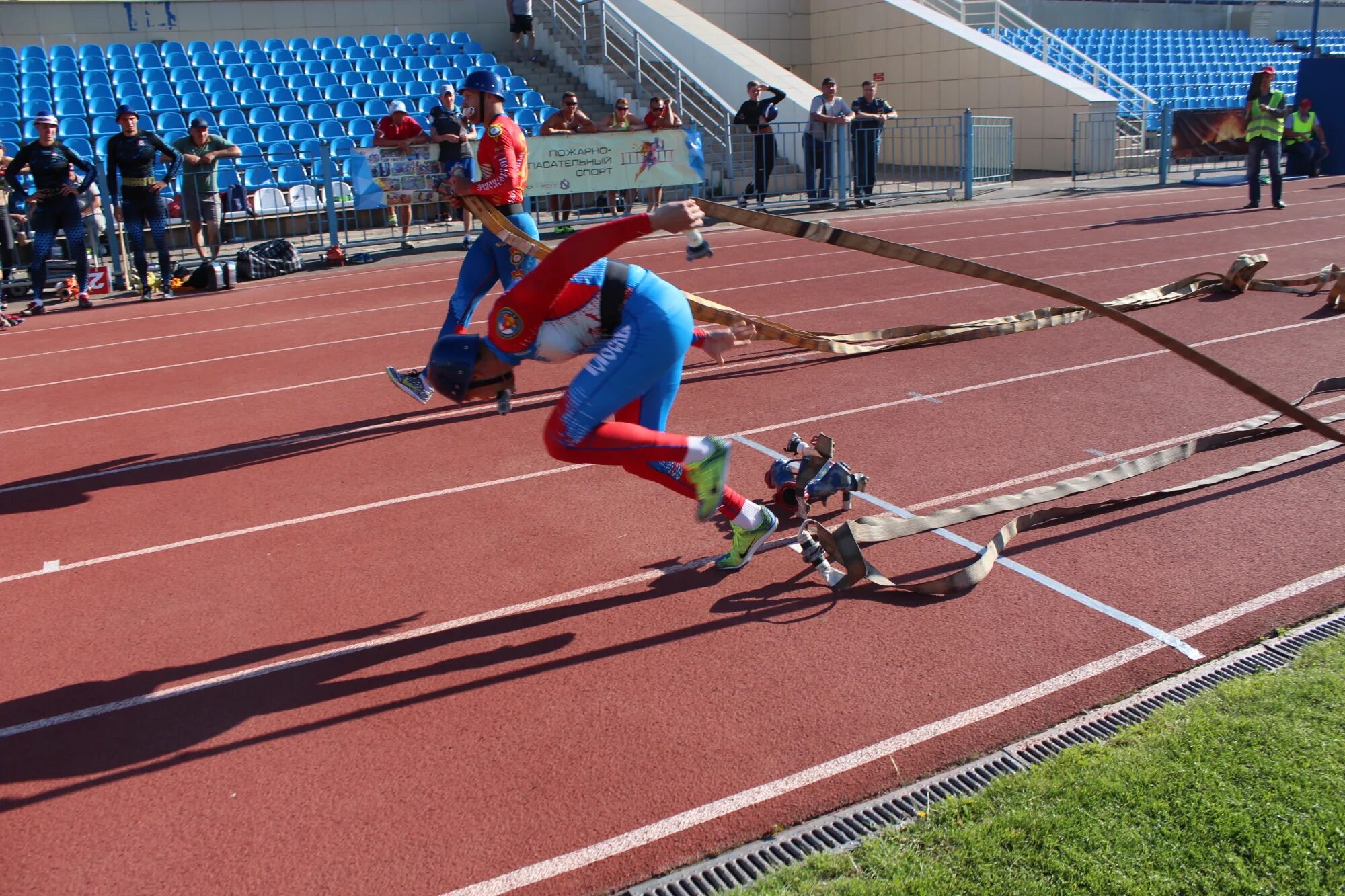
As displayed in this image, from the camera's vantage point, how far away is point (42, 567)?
5.68m

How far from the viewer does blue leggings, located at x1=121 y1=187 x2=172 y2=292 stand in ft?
45.2

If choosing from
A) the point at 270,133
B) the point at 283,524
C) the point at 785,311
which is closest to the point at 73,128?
the point at 270,133

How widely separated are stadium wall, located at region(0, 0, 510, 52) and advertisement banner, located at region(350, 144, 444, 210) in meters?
11.2

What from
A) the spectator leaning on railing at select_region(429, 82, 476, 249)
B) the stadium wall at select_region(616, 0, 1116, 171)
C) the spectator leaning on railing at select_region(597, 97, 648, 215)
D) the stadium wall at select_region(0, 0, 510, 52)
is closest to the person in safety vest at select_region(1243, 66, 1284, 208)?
the stadium wall at select_region(616, 0, 1116, 171)

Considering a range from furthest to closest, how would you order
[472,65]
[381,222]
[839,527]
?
[472,65]
[381,222]
[839,527]

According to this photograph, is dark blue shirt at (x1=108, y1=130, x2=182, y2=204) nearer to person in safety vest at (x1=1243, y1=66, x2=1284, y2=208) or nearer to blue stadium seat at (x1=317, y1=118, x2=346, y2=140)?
blue stadium seat at (x1=317, y1=118, x2=346, y2=140)

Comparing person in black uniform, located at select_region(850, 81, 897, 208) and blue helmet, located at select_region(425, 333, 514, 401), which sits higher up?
person in black uniform, located at select_region(850, 81, 897, 208)

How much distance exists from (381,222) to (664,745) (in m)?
16.0

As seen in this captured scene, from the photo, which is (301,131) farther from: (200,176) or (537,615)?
(537,615)

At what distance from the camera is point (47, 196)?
513 inches

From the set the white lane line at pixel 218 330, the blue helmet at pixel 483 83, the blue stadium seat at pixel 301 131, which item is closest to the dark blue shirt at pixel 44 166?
the white lane line at pixel 218 330

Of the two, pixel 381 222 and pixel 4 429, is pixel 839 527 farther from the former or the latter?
pixel 381 222

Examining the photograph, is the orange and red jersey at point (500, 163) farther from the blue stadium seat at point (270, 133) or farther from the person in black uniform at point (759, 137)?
the blue stadium seat at point (270, 133)

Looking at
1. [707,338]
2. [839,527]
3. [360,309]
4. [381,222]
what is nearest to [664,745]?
[839,527]
